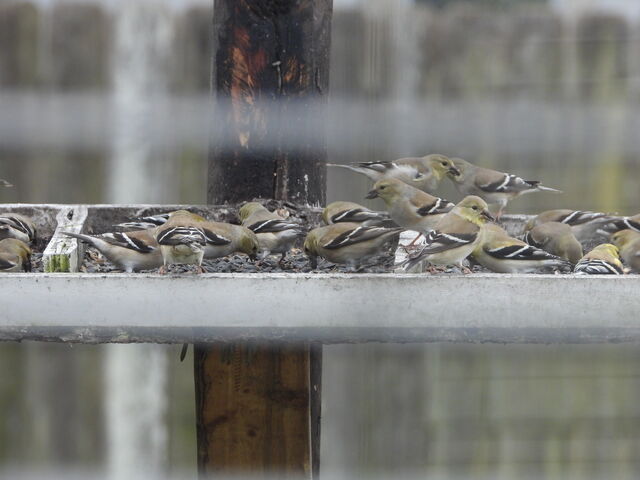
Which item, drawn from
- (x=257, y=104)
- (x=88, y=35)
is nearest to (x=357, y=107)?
(x=257, y=104)

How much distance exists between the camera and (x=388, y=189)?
8.71 ft

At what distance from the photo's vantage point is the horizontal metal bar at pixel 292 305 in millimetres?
1630

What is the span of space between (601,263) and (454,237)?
44 cm

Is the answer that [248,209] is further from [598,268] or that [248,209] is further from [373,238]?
[598,268]

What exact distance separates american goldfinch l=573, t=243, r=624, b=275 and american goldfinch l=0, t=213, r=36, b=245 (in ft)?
4.03

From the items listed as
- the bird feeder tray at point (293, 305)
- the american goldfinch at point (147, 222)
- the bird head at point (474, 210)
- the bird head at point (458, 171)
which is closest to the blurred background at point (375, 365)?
the bird head at point (458, 171)

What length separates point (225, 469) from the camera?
A: 7.36ft

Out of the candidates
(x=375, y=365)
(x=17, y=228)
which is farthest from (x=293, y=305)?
(x=375, y=365)

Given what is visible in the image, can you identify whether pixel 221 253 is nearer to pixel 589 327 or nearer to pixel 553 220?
pixel 553 220

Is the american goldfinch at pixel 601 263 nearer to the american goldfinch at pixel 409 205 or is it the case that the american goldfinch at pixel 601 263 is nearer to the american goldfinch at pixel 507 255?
the american goldfinch at pixel 507 255

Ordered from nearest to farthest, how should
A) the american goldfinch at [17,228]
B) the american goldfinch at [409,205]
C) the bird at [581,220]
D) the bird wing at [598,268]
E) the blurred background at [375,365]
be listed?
1. the bird wing at [598,268]
2. the american goldfinch at [17,228]
3. the bird at [581,220]
4. the american goldfinch at [409,205]
5. the blurred background at [375,365]

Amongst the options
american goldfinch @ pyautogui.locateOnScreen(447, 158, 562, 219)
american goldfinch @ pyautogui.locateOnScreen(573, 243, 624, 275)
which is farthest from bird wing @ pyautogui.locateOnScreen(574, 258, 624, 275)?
american goldfinch @ pyautogui.locateOnScreen(447, 158, 562, 219)

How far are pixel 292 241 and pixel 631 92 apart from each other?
129 cm

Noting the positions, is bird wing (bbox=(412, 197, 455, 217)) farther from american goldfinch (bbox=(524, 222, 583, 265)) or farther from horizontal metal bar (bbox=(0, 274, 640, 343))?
horizontal metal bar (bbox=(0, 274, 640, 343))
